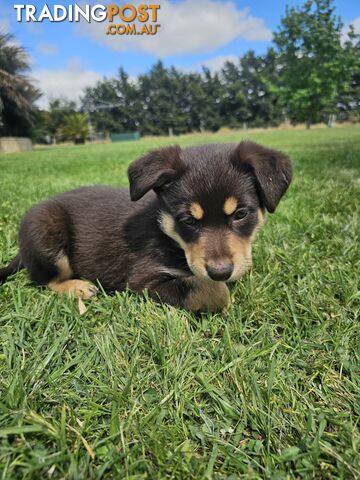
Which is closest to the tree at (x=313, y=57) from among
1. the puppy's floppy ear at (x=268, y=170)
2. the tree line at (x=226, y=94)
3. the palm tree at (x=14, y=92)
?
the tree line at (x=226, y=94)

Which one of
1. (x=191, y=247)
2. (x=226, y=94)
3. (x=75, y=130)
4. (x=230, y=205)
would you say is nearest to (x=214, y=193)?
(x=230, y=205)

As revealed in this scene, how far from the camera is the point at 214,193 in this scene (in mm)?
2400

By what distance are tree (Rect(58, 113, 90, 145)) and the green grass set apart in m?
57.3

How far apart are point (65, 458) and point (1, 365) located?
72 cm

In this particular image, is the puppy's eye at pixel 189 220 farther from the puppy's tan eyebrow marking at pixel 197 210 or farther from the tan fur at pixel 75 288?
the tan fur at pixel 75 288

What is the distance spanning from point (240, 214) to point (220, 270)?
0.50 m

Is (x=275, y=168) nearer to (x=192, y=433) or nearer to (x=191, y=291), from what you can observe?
(x=191, y=291)

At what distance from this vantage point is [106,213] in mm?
3182

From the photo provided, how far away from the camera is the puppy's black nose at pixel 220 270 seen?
7.19ft

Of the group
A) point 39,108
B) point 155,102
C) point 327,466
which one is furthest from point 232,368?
point 155,102

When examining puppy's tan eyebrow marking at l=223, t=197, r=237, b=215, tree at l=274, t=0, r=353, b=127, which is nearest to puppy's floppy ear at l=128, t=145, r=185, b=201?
puppy's tan eyebrow marking at l=223, t=197, r=237, b=215

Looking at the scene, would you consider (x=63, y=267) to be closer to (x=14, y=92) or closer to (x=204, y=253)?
(x=204, y=253)

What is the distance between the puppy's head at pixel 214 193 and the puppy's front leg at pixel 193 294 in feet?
0.71

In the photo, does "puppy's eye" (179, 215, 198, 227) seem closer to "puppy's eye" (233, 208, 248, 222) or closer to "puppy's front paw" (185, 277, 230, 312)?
"puppy's eye" (233, 208, 248, 222)
